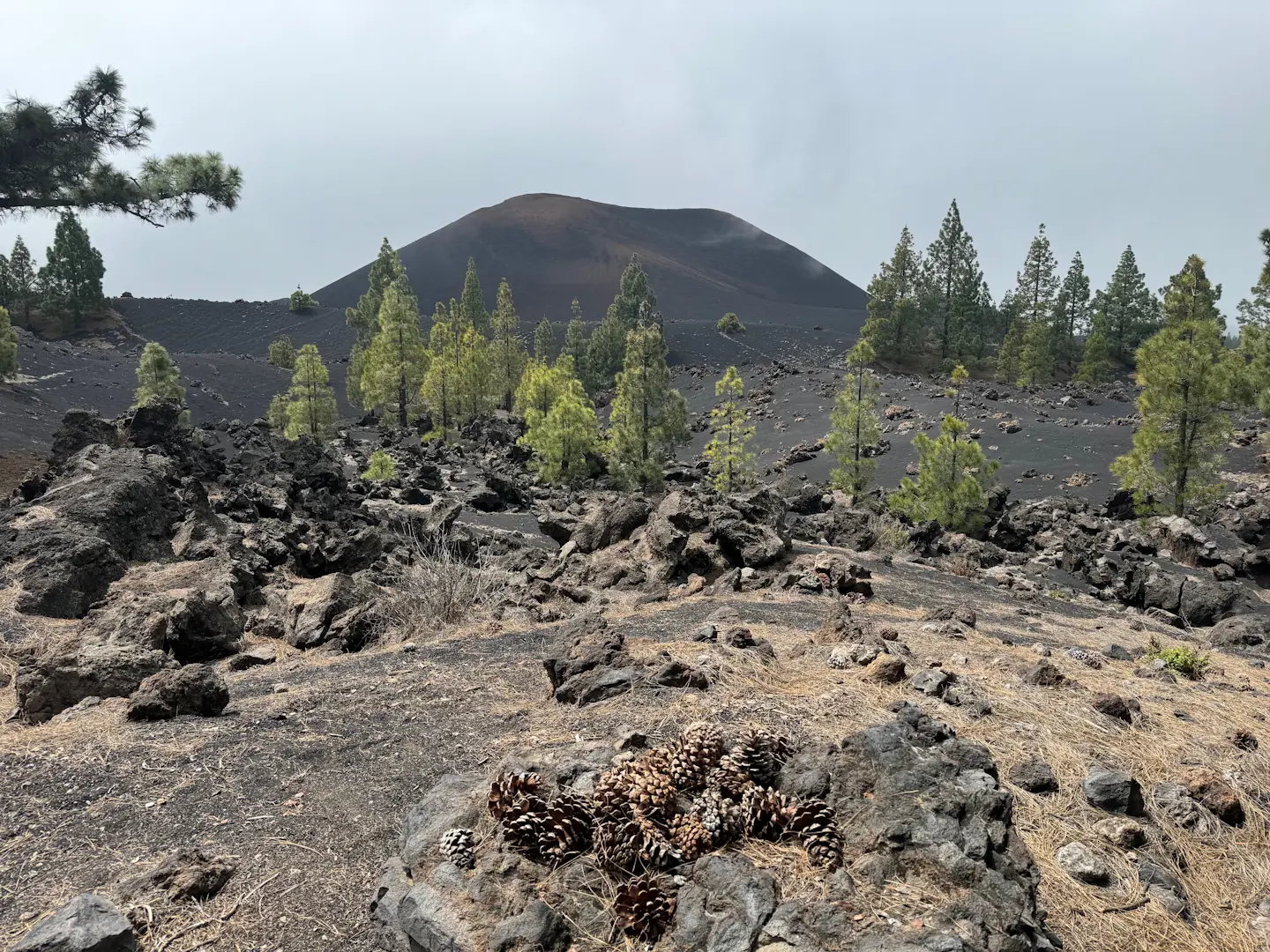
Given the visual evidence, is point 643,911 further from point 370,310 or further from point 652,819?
point 370,310

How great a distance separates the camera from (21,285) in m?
58.8

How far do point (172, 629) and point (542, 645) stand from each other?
3.21 meters

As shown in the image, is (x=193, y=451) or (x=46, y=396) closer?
(x=193, y=451)

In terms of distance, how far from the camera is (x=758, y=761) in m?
3.19

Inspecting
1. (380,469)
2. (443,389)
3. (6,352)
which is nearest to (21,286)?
(6,352)

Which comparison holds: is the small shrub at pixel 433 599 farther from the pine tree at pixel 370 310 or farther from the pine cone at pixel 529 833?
the pine tree at pixel 370 310

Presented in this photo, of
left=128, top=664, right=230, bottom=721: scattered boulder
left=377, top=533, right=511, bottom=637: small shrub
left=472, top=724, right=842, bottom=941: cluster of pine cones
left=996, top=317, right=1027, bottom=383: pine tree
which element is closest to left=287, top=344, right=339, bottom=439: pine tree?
left=377, top=533, right=511, bottom=637: small shrub

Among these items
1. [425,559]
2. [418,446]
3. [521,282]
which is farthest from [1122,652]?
[521,282]

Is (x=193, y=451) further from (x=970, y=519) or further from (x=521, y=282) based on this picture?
(x=521, y=282)

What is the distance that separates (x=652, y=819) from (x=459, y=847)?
714 mm

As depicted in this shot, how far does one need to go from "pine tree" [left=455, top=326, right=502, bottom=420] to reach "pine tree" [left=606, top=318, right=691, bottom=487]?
1839 centimetres

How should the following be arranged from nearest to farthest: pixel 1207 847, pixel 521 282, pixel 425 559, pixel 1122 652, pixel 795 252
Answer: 1. pixel 1207 847
2. pixel 1122 652
3. pixel 425 559
4. pixel 521 282
5. pixel 795 252

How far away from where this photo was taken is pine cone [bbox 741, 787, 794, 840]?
2.77 m

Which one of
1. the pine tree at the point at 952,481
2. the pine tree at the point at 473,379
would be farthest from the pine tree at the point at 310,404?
the pine tree at the point at 952,481
